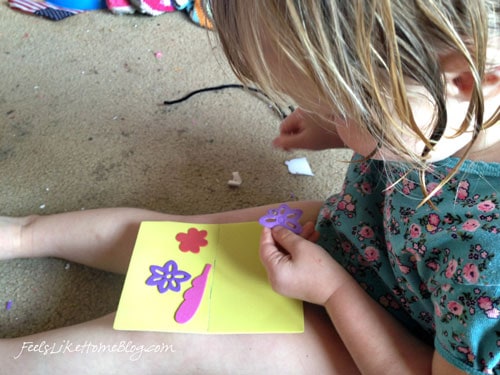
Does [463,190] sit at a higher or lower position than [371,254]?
higher

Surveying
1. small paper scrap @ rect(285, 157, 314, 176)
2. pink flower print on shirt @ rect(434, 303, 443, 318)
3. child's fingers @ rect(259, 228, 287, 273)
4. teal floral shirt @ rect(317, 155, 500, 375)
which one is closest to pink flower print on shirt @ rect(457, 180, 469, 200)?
teal floral shirt @ rect(317, 155, 500, 375)

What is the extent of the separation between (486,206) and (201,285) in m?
0.35

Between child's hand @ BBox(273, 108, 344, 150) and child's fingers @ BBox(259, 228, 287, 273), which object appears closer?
child's fingers @ BBox(259, 228, 287, 273)

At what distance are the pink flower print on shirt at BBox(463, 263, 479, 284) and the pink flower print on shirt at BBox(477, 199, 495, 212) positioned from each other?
5cm

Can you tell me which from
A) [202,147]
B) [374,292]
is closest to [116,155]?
[202,147]

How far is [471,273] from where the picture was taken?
18.2 inches

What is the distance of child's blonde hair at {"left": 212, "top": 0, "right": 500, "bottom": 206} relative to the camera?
12.9 inches

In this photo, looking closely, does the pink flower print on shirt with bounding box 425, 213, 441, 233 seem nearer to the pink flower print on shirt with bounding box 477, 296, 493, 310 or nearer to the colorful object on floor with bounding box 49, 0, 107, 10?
the pink flower print on shirt with bounding box 477, 296, 493, 310

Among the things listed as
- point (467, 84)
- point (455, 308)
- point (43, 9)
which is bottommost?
point (43, 9)

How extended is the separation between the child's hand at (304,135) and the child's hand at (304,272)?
18 cm

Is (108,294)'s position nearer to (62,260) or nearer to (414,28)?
(62,260)

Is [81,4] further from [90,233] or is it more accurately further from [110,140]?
[90,233]

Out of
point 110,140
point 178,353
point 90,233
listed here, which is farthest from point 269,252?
point 110,140

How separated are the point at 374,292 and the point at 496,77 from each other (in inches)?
13.1
